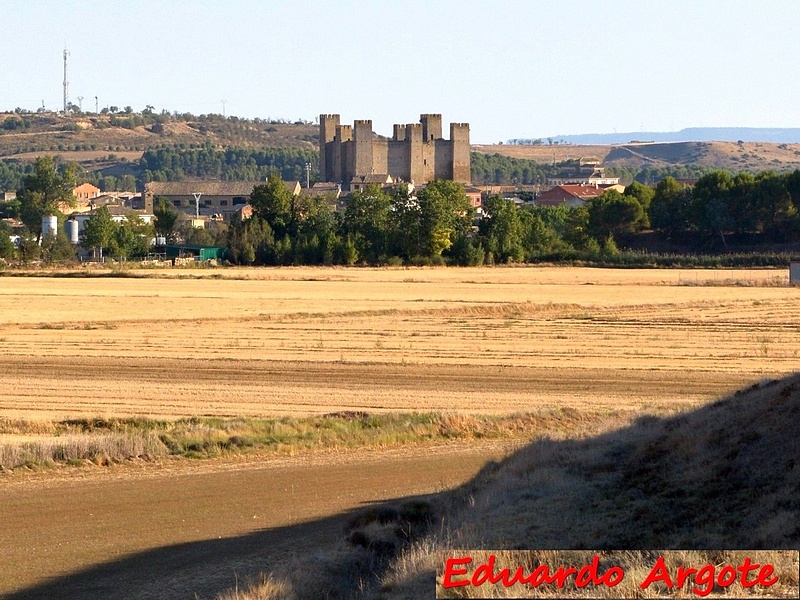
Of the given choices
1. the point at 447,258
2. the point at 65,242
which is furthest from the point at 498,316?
the point at 65,242

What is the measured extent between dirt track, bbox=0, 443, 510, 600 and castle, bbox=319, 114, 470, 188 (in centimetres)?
14409

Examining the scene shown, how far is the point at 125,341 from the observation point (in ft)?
122

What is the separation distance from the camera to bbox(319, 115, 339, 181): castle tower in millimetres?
175000

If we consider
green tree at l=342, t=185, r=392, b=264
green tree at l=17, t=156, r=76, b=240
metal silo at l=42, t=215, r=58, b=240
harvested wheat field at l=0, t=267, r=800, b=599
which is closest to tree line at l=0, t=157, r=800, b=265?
green tree at l=342, t=185, r=392, b=264

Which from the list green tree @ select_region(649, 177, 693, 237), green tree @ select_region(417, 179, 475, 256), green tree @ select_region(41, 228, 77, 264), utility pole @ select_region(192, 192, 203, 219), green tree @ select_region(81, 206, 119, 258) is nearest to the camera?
green tree @ select_region(41, 228, 77, 264)

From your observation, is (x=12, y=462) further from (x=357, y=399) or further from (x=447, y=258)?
(x=447, y=258)

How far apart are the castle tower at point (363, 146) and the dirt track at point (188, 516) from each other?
483 feet

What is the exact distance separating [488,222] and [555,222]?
70.2 ft

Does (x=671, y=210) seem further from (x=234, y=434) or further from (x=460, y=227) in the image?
(x=234, y=434)

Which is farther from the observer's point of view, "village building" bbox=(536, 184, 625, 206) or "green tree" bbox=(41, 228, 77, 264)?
"village building" bbox=(536, 184, 625, 206)

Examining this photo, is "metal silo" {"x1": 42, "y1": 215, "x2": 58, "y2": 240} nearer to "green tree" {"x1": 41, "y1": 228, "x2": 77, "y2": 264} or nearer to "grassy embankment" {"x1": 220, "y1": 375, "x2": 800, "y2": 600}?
"green tree" {"x1": 41, "y1": 228, "x2": 77, "y2": 264}

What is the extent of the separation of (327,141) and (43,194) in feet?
213

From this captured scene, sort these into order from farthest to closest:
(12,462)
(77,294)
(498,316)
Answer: (77,294) → (498,316) → (12,462)

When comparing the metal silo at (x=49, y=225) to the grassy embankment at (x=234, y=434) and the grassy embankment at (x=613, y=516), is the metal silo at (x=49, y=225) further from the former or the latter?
the grassy embankment at (x=613, y=516)
